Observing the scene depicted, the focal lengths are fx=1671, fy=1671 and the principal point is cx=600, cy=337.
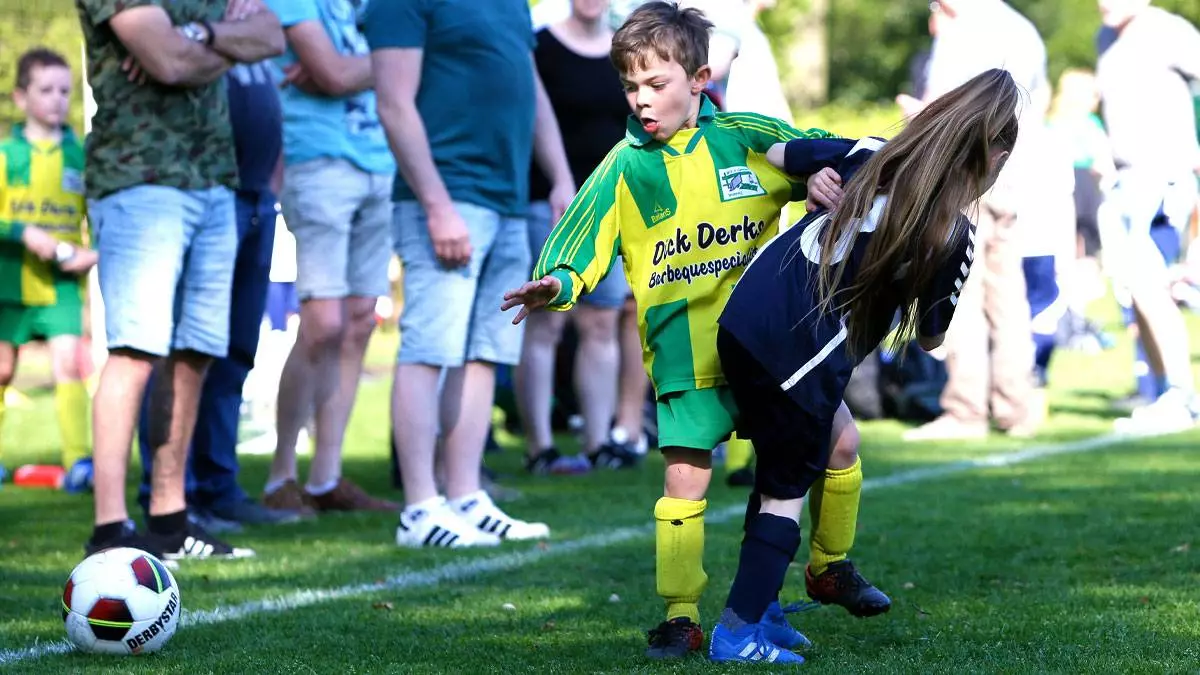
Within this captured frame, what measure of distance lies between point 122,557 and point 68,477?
422 centimetres

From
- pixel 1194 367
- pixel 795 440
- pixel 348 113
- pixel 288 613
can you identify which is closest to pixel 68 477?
pixel 348 113

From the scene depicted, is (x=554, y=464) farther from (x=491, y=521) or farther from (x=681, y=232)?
(x=681, y=232)

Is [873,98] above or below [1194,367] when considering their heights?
above

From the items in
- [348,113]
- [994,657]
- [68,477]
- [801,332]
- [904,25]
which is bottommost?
[68,477]

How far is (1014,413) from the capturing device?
10023 mm

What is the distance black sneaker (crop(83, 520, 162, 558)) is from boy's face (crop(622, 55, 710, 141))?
2.52 meters

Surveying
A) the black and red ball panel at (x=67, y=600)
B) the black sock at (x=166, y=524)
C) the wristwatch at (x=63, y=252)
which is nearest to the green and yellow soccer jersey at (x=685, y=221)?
the black and red ball panel at (x=67, y=600)

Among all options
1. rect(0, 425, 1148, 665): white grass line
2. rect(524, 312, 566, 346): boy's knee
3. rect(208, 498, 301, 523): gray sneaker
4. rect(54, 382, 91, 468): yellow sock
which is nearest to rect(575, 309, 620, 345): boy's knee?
rect(524, 312, 566, 346): boy's knee

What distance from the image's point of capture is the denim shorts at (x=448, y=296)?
6391mm

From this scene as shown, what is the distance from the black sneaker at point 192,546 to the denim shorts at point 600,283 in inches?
98.8

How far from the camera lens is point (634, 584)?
5.41 meters

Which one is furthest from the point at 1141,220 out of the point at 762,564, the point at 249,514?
the point at 762,564

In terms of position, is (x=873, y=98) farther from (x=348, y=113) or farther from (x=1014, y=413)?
(x=348, y=113)

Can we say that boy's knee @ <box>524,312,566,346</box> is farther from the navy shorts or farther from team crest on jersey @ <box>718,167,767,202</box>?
the navy shorts
